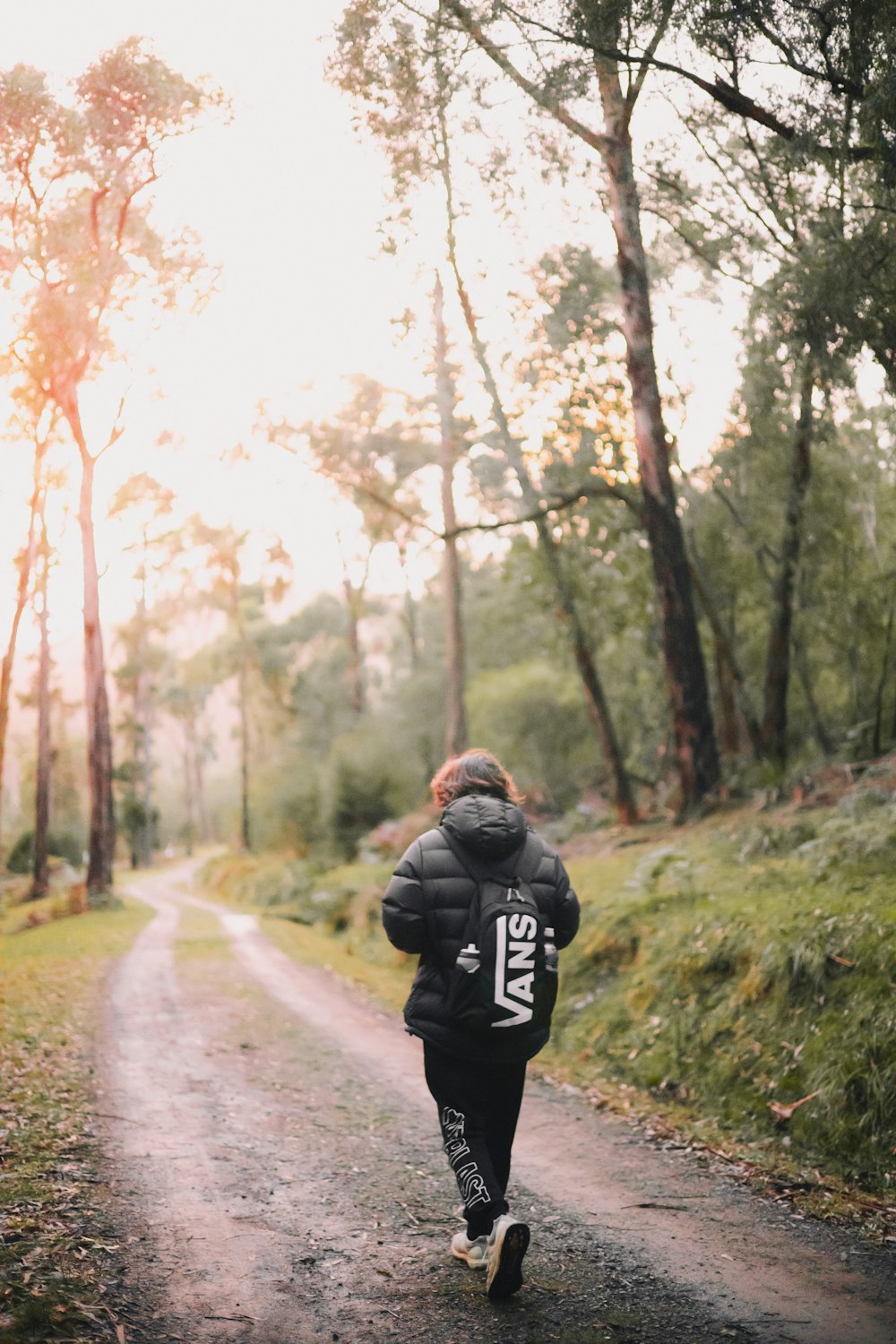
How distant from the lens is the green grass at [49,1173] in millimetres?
3635

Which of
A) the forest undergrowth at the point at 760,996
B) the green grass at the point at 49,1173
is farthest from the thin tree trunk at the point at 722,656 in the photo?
the green grass at the point at 49,1173

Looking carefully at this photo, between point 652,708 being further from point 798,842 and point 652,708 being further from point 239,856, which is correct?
point 239,856

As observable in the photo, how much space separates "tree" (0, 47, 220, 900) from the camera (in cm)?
1262

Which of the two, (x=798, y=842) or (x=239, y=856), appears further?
(x=239, y=856)

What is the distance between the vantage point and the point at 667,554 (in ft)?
46.1

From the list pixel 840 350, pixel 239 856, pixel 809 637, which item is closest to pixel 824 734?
pixel 809 637

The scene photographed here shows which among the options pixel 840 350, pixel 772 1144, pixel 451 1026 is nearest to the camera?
pixel 451 1026

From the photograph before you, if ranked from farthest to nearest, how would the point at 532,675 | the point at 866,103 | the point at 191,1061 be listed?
the point at 532,675 → the point at 191,1061 → the point at 866,103

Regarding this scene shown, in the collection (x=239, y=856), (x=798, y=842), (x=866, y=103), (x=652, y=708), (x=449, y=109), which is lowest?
(x=239, y=856)

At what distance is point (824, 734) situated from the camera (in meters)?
16.0

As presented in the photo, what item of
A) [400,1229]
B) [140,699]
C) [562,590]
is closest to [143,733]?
[140,699]

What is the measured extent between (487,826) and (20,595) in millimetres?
26733

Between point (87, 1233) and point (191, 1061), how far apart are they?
401 centimetres

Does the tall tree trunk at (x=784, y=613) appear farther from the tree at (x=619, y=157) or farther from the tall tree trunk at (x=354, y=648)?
the tall tree trunk at (x=354, y=648)
